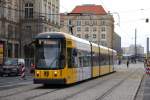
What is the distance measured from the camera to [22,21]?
320 ft

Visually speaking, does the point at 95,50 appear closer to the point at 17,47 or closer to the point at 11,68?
the point at 11,68

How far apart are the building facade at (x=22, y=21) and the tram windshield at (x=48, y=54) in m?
50.8

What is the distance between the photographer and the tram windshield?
2838 centimetres

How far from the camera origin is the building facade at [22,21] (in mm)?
84438

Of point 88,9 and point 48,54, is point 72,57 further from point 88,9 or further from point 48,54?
point 88,9

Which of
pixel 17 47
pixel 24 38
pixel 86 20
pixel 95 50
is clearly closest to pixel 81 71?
pixel 95 50

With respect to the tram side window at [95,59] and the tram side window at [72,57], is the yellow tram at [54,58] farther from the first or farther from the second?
the tram side window at [95,59]

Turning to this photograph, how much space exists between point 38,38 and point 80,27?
121 meters

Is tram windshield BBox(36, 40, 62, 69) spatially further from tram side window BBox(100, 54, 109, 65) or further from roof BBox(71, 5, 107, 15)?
roof BBox(71, 5, 107, 15)

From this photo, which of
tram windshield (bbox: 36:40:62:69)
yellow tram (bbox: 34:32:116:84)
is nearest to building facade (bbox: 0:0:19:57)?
yellow tram (bbox: 34:32:116:84)

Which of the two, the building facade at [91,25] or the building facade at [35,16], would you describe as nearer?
the building facade at [35,16]

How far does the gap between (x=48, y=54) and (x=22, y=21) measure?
6984cm

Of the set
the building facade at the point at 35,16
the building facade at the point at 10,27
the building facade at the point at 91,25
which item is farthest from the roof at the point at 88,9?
the building facade at the point at 10,27

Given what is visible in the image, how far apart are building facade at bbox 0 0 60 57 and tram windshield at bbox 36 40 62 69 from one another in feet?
167
